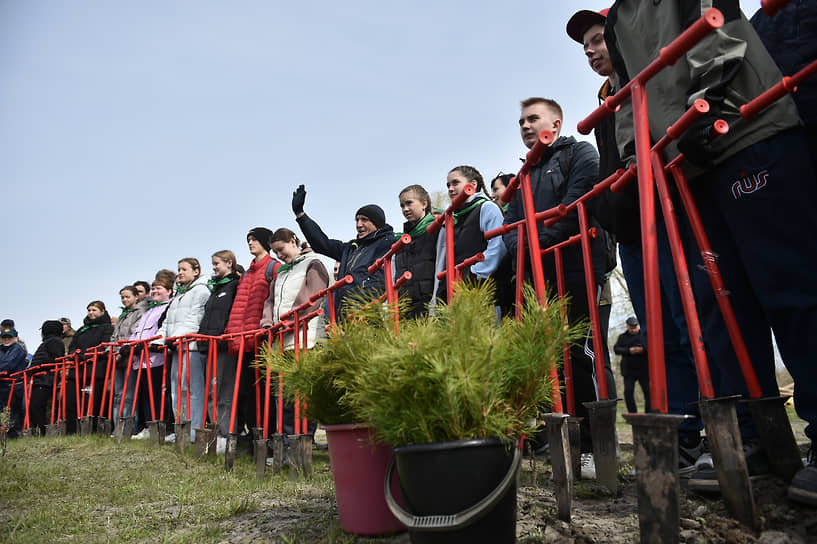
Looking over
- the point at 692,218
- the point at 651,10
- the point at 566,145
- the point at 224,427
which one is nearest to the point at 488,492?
the point at 692,218

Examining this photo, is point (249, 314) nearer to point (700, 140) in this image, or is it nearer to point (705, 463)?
point (705, 463)

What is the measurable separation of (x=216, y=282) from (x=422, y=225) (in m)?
3.48

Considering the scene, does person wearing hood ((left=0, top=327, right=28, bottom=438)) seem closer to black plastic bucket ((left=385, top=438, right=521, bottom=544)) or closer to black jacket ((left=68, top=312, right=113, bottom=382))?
black jacket ((left=68, top=312, right=113, bottom=382))

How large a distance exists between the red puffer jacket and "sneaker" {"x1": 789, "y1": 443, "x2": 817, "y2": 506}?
5.16m

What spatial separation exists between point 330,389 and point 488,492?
0.84 meters

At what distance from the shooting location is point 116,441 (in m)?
6.88

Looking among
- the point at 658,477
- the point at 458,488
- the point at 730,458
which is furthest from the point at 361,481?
the point at 730,458

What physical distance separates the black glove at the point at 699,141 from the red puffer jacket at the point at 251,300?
4910 millimetres

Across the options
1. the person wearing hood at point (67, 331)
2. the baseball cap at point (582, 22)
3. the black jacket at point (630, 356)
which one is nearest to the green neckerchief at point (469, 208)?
the baseball cap at point (582, 22)

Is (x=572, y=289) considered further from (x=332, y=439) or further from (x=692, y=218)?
(x=332, y=439)

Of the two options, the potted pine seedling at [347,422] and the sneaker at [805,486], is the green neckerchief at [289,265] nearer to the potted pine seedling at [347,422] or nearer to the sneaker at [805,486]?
the potted pine seedling at [347,422]

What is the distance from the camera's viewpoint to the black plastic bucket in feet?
4.63

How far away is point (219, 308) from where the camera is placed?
659 cm

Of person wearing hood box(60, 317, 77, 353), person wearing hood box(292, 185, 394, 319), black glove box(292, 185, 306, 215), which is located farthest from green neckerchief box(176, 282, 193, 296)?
person wearing hood box(60, 317, 77, 353)
